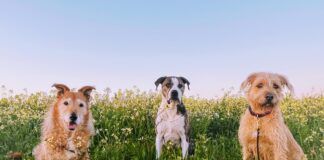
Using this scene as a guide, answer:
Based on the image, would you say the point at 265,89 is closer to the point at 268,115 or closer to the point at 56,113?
the point at 268,115

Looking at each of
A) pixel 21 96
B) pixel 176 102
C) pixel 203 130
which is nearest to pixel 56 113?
pixel 176 102

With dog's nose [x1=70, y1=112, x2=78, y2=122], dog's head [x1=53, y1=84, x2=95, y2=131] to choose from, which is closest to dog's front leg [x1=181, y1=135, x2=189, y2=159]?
dog's head [x1=53, y1=84, x2=95, y2=131]

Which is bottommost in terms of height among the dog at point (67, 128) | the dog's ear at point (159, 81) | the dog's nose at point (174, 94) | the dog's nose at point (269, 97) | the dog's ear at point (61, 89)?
the dog at point (67, 128)

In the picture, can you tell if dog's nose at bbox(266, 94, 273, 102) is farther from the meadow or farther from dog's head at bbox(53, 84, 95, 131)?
dog's head at bbox(53, 84, 95, 131)

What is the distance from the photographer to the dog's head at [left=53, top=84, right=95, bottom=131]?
8.84 metres

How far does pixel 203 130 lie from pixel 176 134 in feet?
7.36

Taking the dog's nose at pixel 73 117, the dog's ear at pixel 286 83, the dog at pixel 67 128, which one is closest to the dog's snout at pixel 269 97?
the dog's ear at pixel 286 83

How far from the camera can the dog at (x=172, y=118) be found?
11.3 metres

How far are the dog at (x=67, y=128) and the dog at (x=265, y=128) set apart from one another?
2.82 meters

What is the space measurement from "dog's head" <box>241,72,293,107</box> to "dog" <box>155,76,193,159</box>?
196cm

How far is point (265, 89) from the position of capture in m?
9.26

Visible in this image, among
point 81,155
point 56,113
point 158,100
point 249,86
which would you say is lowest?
point 81,155

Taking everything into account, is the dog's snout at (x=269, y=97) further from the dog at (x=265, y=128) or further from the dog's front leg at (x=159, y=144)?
the dog's front leg at (x=159, y=144)

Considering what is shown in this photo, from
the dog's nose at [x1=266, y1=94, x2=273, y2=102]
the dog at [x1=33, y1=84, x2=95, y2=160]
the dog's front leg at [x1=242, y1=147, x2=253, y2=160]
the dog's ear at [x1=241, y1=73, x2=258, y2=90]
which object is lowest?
the dog's front leg at [x1=242, y1=147, x2=253, y2=160]
